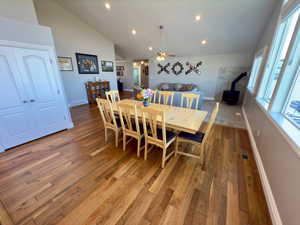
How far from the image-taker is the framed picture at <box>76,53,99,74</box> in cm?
542

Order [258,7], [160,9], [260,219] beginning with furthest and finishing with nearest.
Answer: [160,9] < [258,7] < [260,219]

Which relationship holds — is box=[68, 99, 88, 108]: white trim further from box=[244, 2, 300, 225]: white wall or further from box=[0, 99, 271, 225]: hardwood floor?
box=[244, 2, 300, 225]: white wall

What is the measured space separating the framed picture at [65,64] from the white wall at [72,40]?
5.8 inches

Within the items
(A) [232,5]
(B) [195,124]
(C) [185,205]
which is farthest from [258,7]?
(C) [185,205]

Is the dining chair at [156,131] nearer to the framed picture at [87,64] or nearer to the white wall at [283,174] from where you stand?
the white wall at [283,174]

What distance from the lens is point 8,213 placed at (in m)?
1.39

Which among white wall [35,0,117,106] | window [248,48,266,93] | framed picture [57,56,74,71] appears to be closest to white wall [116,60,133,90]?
white wall [35,0,117,106]

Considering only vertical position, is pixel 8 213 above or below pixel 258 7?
below

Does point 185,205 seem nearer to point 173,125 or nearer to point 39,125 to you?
point 173,125

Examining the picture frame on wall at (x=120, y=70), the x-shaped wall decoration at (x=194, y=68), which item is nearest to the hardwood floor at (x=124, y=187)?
the x-shaped wall decoration at (x=194, y=68)

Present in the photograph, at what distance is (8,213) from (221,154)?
10.1 feet

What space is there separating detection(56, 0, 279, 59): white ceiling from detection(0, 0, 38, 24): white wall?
7.74 ft

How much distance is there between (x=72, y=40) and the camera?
16.7 feet

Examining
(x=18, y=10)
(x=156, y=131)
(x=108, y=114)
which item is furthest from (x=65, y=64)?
(x=156, y=131)
